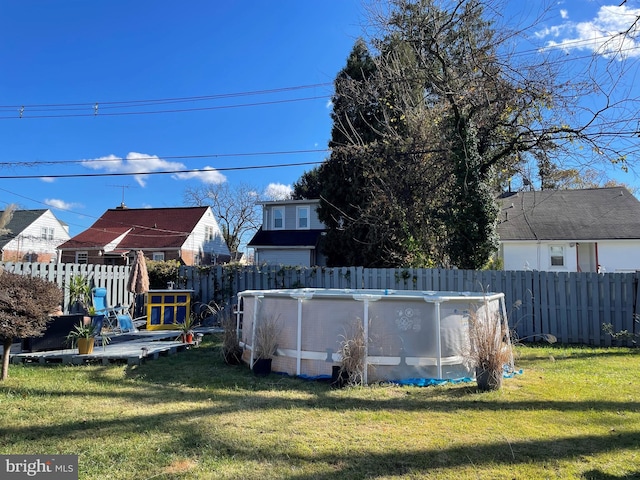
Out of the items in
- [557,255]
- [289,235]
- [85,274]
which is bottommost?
[85,274]

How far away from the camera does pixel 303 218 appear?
26.3m

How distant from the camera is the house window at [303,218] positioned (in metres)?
26.2

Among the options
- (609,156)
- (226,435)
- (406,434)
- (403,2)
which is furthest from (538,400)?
(403,2)

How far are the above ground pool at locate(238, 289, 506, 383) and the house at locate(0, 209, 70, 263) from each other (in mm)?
37549

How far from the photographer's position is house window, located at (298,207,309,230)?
26234mm

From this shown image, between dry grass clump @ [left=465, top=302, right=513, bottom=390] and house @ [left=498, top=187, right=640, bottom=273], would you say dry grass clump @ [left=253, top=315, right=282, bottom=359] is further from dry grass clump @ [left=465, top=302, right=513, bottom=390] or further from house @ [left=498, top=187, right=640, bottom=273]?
house @ [left=498, top=187, right=640, bottom=273]

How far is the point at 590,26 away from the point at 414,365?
16.7 ft

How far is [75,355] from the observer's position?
7.14 meters

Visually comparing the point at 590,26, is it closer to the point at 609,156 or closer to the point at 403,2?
the point at 609,156

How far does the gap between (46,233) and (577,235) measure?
4472cm

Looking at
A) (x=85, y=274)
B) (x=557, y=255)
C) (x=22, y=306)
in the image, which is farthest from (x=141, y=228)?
(x=22, y=306)

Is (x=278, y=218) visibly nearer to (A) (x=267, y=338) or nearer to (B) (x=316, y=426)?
(A) (x=267, y=338)

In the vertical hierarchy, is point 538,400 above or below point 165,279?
below

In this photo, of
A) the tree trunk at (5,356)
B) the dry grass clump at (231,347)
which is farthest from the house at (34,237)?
the dry grass clump at (231,347)
